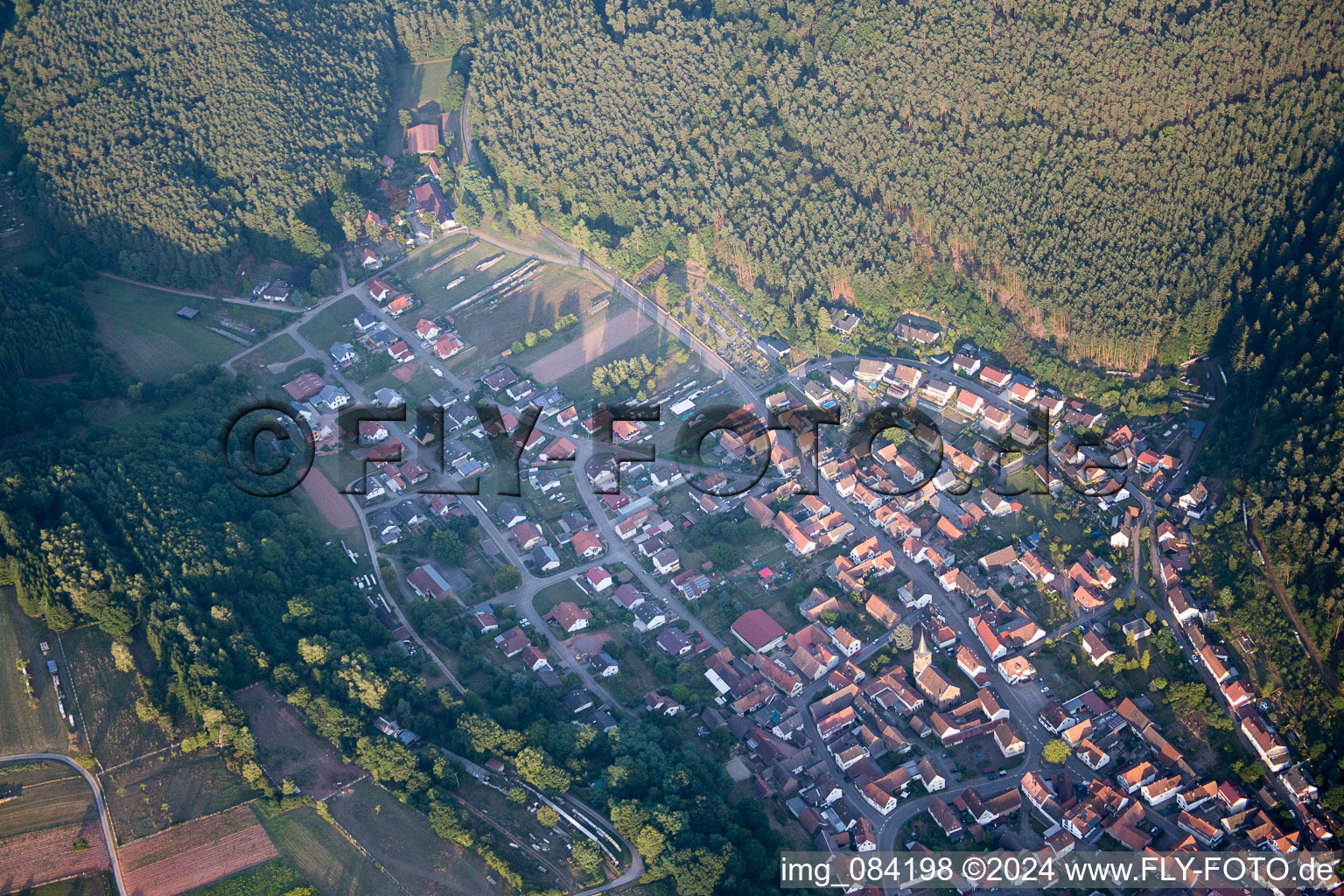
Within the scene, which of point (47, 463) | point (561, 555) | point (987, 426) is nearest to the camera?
point (47, 463)

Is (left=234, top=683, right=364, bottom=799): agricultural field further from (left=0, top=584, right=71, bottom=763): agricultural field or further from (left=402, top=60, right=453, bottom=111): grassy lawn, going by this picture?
(left=402, top=60, right=453, bottom=111): grassy lawn

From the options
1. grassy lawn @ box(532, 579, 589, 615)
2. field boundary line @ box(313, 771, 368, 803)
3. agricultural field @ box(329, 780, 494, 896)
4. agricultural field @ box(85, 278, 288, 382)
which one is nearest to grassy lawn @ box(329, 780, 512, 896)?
agricultural field @ box(329, 780, 494, 896)

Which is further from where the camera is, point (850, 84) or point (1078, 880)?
point (850, 84)

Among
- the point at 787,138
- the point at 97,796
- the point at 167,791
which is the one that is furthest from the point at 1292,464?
the point at 97,796

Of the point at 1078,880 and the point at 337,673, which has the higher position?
the point at 337,673

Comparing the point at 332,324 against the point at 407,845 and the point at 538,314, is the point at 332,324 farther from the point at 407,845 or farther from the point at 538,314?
the point at 407,845

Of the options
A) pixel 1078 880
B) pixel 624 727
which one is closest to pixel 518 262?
pixel 624 727

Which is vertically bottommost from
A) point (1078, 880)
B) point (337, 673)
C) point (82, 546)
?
point (1078, 880)

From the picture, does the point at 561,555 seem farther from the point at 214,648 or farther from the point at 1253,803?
the point at 1253,803
